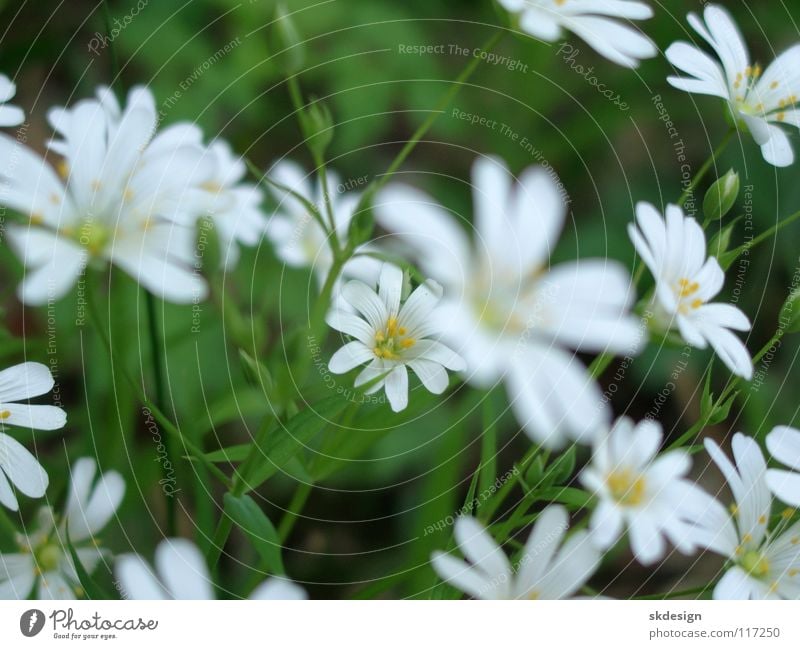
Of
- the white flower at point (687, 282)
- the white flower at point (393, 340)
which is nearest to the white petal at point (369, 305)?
the white flower at point (393, 340)

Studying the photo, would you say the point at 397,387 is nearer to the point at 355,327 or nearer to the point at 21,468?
the point at 355,327

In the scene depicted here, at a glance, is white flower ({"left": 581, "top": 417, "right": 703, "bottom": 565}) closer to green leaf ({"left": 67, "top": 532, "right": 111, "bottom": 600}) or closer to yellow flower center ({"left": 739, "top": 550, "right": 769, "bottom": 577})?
yellow flower center ({"left": 739, "top": 550, "right": 769, "bottom": 577})

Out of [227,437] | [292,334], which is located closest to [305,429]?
[292,334]

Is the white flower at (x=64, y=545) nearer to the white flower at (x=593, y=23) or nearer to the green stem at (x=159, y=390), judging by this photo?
the green stem at (x=159, y=390)

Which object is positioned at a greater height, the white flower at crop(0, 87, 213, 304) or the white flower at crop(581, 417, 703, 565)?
the white flower at crop(0, 87, 213, 304)

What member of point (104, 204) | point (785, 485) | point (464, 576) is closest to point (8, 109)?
point (104, 204)

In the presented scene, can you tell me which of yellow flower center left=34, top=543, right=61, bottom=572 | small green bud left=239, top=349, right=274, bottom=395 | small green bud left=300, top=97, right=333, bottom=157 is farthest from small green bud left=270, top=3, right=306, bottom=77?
yellow flower center left=34, top=543, right=61, bottom=572
